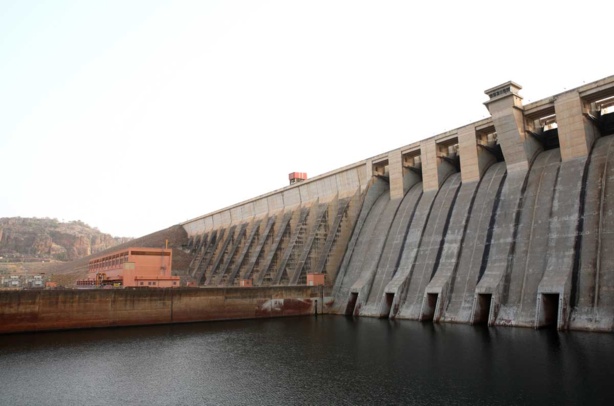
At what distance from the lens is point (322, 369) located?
572 inches

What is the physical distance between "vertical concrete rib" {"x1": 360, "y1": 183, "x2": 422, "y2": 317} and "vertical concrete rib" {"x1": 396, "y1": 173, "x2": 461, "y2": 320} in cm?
198

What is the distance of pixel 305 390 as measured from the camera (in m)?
12.1

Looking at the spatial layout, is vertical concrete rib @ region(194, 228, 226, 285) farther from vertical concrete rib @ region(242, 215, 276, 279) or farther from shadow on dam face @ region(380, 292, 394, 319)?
shadow on dam face @ region(380, 292, 394, 319)

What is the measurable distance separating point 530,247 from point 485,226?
394 cm

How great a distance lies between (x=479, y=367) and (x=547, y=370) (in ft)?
6.25

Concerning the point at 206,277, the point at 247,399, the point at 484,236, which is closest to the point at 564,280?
the point at 484,236

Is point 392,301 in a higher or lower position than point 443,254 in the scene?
lower

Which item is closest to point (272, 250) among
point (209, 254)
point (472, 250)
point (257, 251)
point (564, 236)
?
point (257, 251)

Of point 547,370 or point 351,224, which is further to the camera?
point 351,224

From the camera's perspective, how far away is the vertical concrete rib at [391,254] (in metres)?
31.3

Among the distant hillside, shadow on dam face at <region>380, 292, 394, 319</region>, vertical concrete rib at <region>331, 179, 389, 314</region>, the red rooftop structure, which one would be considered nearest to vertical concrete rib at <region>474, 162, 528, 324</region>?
shadow on dam face at <region>380, 292, 394, 319</region>

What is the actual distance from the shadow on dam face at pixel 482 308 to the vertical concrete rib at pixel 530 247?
117 cm

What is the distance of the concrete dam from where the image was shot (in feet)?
71.3

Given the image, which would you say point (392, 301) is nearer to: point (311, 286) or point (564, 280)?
point (311, 286)
